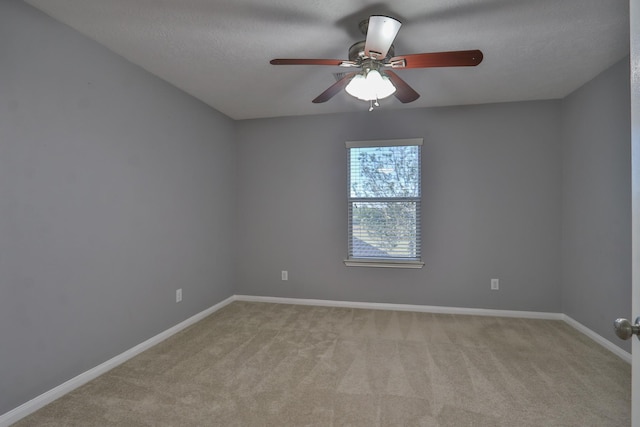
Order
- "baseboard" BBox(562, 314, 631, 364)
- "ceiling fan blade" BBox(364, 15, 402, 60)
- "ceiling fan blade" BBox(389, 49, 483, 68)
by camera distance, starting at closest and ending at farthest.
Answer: "ceiling fan blade" BBox(364, 15, 402, 60) → "ceiling fan blade" BBox(389, 49, 483, 68) → "baseboard" BBox(562, 314, 631, 364)

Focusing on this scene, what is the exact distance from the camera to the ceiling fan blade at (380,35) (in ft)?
5.48

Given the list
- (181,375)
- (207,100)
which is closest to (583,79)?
(207,100)

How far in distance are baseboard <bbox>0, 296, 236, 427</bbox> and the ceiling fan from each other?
249 cm

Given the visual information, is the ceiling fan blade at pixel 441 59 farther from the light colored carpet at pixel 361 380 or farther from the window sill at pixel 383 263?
the window sill at pixel 383 263

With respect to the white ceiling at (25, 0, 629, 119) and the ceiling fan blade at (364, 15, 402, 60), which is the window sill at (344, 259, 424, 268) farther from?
the ceiling fan blade at (364, 15, 402, 60)

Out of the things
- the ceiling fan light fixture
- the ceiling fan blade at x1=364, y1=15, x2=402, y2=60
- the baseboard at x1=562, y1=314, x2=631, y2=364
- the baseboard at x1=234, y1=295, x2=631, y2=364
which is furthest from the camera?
the baseboard at x1=234, y1=295, x2=631, y2=364

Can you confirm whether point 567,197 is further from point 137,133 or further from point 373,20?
point 137,133

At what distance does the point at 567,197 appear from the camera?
335 centimetres

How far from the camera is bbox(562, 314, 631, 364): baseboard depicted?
2.48 meters

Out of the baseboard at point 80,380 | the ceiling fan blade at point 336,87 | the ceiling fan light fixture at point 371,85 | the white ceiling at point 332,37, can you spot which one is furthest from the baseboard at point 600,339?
the baseboard at point 80,380

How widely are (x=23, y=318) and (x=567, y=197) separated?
4703 mm

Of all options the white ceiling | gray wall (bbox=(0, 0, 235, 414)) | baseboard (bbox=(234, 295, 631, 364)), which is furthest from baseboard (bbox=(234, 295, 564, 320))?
the white ceiling

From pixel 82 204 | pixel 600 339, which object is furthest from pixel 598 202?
pixel 82 204

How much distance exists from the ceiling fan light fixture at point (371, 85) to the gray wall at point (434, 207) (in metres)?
1.53
